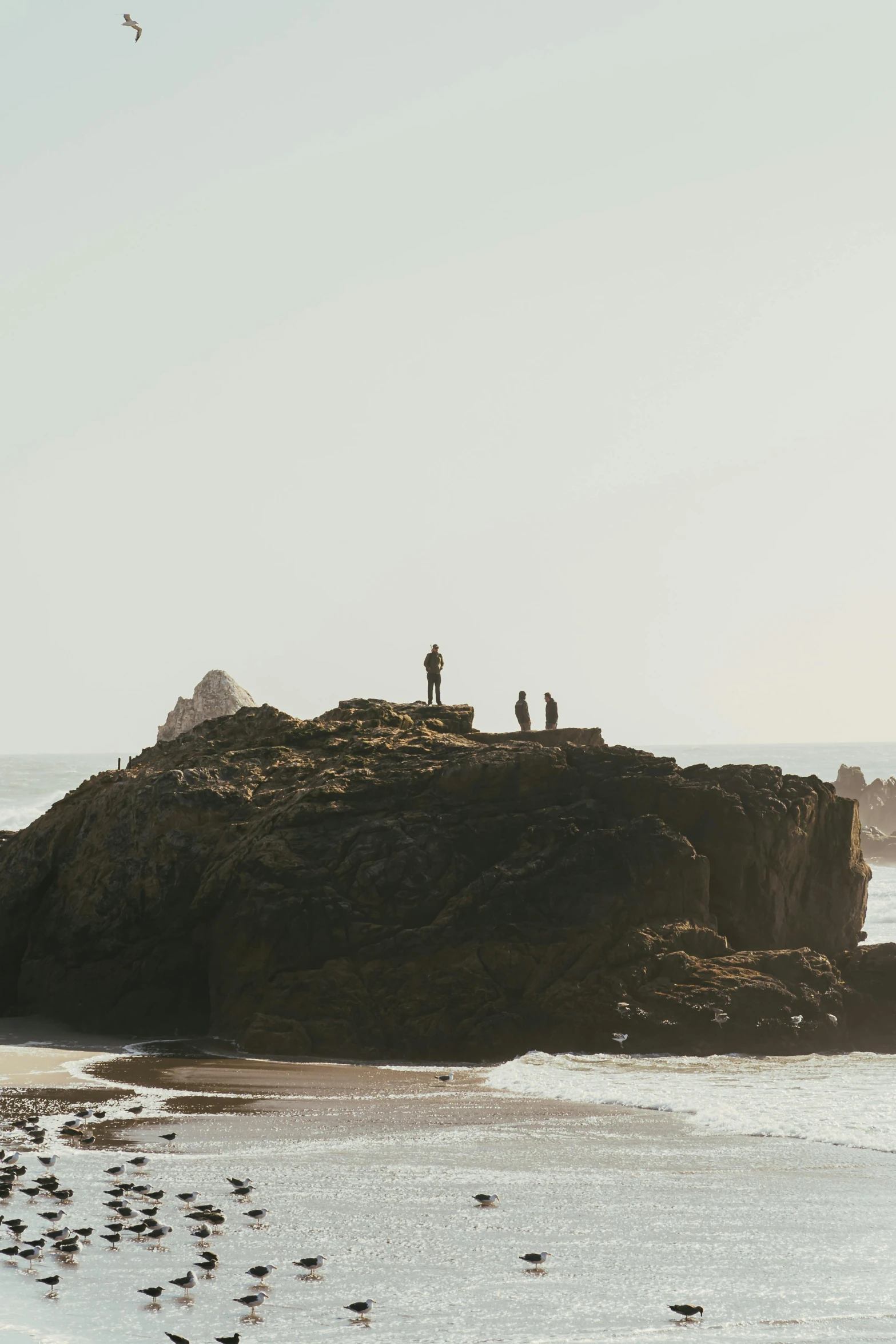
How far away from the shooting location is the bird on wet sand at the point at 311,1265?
8.85 meters

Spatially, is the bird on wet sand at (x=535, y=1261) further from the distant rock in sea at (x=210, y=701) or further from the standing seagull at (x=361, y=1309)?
the distant rock in sea at (x=210, y=701)

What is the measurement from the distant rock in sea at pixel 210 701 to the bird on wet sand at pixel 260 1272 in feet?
131

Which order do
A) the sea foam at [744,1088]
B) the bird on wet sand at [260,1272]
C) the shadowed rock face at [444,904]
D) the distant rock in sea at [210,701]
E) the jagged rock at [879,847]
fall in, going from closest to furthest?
the bird on wet sand at [260,1272]
the sea foam at [744,1088]
the shadowed rock face at [444,904]
the distant rock in sea at [210,701]
the jagged rock at [879,847]

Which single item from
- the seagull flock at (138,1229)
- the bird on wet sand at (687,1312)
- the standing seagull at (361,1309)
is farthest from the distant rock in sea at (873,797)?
the standing seagull at (361,1309)

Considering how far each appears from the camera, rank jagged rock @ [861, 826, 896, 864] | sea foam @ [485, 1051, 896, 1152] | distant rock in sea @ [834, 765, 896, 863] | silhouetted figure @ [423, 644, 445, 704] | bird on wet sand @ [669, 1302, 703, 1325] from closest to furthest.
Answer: bird on wet sand @ [669, 1302, 703, 1325]
sea foam @ [485, 1051, 896, 1152]
silhouetted figure @ [423, 644, 445, 704]
jagged rock @ [861, 826, 896, 864]
distant rock in sea @ [834, 765, 896, 863]

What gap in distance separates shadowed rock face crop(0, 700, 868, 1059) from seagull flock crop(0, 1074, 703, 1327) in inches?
359

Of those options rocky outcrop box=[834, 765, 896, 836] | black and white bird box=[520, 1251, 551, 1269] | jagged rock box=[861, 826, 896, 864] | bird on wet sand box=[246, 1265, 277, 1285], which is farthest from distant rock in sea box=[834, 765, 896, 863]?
bird on wet sand box=[246, 1265, 277, 1285]

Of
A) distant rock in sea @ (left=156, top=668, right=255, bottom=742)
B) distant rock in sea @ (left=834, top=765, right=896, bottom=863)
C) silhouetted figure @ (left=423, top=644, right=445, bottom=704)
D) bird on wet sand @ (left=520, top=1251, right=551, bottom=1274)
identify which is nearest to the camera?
bird on wet sand @ (left=520, top=1251, right=551, bottom=1274)

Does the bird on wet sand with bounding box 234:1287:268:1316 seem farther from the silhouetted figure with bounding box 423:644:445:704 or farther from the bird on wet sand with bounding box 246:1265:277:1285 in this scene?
the silhouetted figure with bounding box 423:644:445:704

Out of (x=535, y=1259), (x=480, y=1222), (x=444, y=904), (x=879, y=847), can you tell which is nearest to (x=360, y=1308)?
(x=535, y=1259)

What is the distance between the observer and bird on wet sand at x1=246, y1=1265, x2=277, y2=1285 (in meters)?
8.65

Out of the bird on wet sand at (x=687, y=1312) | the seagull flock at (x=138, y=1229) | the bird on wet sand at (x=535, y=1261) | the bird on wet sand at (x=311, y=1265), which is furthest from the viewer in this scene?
the bird on wet sand at (x=535, y=1261)

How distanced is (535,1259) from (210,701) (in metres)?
41.2

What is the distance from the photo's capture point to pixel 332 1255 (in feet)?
30.8
